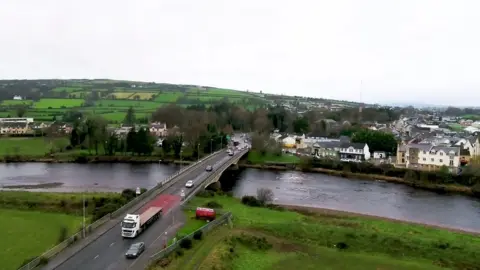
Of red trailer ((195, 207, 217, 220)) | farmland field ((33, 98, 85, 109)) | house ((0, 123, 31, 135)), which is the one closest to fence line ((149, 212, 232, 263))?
red trailer ((195, 207, 217, 220))

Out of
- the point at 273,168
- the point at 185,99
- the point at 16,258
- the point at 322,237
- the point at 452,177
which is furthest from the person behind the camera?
the point at 185,99

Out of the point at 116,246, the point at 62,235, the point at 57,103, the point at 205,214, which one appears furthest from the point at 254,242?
the point at 57,103

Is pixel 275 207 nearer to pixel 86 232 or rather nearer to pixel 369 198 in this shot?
pixel 369 198

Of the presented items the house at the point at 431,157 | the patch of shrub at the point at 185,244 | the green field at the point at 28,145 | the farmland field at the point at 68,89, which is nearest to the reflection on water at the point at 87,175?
the green field at the point at 28,145

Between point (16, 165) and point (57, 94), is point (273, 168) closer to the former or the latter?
point (16, 165)

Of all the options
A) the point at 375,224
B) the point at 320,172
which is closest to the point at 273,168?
the point at 320,172

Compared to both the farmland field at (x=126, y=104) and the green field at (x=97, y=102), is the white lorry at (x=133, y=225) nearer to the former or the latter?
the green field at (x=97, y=102)
